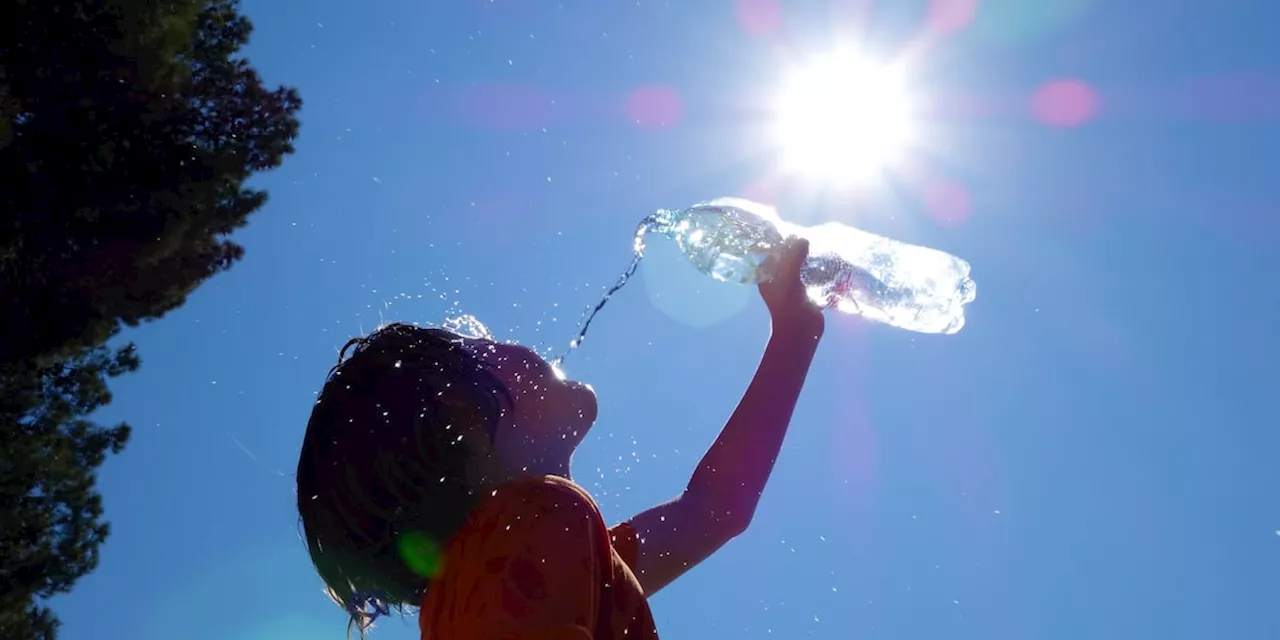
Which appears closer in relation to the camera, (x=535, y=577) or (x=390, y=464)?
(x=535, y=577)

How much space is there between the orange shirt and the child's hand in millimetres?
1247

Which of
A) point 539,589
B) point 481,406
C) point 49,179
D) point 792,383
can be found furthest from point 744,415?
point 49,179

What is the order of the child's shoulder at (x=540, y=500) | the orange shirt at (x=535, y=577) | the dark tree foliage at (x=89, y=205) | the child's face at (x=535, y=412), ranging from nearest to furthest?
the orange shirt at (x=535, y=577) < the child's shoulder at (x=540, y=500) < the child's face at (x=535, y=412) < the dark tree foliage at (x=89, y=205)

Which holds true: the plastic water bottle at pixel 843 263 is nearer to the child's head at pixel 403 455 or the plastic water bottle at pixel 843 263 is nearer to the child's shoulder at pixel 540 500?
the child's head at pixel 403 455

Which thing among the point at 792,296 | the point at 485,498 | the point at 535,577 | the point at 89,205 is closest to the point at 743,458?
the point at 792,296

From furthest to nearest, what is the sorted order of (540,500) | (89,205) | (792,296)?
(89,205) < (792,296) < (540,500)

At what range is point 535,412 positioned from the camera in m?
2.26

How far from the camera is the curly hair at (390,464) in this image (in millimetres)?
1926

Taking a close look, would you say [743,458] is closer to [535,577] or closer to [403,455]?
[403,455]

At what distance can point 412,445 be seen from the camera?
6.37 feet

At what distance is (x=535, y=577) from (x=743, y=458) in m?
1.22

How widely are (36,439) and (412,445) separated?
803 centimetres

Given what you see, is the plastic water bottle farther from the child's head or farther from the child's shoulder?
the child's shoulder

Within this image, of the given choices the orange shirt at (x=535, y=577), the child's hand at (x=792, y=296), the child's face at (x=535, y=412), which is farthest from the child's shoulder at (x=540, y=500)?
the child's hand at (x=792, y=296)
